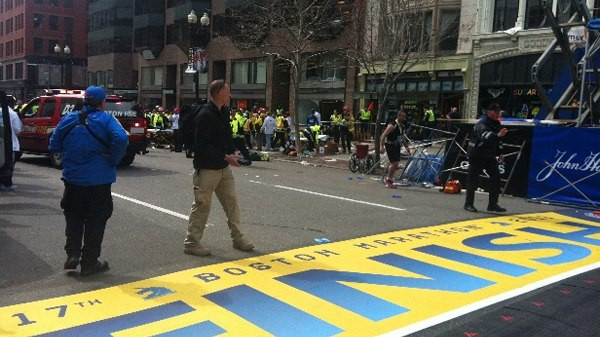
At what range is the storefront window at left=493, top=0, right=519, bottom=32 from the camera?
2706cm

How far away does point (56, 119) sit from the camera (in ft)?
48.7

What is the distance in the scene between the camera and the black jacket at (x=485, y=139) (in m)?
9.61

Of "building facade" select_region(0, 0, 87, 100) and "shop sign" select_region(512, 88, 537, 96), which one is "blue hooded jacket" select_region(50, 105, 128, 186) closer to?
"shop sign" select_region(512, 88, 537, 96)

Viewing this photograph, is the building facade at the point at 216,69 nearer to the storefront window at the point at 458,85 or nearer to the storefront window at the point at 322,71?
the storefront window at the point at 322,71

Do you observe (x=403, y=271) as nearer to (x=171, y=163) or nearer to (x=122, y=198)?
(x=122, y=198)

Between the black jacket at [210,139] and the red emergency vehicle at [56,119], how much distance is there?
9.60 metres

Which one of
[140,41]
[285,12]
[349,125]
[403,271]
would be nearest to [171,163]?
[349,125]

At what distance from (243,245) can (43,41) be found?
86.4 meters

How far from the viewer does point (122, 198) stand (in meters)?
10.3

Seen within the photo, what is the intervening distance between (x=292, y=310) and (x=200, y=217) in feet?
6.47

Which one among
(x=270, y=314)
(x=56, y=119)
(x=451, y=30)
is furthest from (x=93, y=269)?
(x=451, y=30)

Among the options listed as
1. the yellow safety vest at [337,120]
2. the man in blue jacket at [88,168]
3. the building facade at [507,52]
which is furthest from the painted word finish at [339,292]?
the building facade at [507,52]

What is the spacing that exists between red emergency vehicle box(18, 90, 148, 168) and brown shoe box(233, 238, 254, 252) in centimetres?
948

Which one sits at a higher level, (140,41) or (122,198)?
(140,41)
